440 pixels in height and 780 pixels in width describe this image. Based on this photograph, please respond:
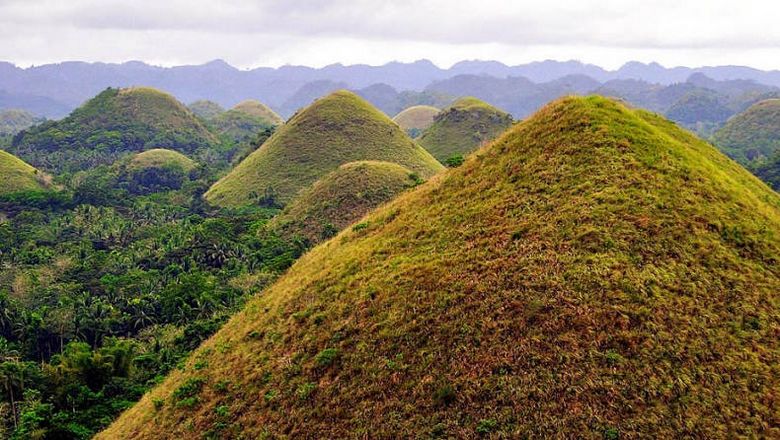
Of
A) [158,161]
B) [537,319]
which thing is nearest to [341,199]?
[537,319]

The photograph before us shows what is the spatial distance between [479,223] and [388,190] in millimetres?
43253

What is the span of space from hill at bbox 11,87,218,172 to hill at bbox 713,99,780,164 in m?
155

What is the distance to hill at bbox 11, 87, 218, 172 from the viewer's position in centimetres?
13475

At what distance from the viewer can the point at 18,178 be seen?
308 feet

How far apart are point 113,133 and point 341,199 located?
363ft

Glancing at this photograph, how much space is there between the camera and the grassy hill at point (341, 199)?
59.0m

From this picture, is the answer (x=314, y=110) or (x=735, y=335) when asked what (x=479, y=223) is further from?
(x=314, y=110)

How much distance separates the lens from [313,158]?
87625 millimetres

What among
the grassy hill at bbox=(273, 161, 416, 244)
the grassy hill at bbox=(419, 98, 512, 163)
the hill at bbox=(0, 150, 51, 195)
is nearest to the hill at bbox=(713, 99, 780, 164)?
the grassy hill at bbox=(419, 98, 512, 163)

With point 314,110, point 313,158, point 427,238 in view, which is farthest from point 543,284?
point 314,110

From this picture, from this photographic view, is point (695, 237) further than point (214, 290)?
No

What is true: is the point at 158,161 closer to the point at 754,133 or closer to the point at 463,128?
the point at 463,128

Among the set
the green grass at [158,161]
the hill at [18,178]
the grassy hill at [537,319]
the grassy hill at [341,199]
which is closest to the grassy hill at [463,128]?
the grassy hill at [341,199]

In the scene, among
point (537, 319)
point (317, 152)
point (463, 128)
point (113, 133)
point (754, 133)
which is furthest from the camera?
point (754, 133)
